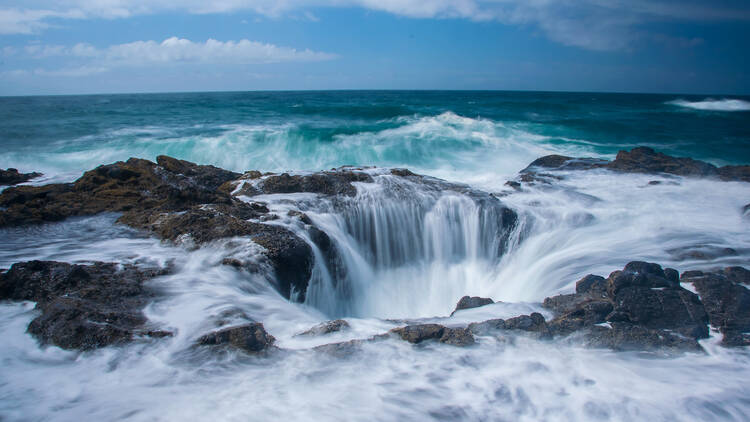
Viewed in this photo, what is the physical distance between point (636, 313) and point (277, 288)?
11.7 feet

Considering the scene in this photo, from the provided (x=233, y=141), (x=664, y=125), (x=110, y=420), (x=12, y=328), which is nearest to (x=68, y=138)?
(x=233, y=141)

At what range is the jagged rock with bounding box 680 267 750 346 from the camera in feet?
12.0

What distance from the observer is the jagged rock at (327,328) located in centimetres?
347

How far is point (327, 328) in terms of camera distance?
3555 mm

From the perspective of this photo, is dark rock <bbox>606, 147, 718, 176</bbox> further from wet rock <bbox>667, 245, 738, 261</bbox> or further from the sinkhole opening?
the sinkhole opening

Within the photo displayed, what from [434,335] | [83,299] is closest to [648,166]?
[434,335]

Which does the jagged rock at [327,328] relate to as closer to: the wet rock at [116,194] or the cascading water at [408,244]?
the cascading water at [408,244]

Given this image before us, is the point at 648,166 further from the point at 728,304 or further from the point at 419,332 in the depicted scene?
the point at 419,332

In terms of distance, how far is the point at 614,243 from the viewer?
252 inches

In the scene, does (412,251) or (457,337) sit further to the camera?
(412,251)

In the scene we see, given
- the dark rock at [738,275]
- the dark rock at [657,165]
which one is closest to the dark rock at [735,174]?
the dark rock at [657,165]

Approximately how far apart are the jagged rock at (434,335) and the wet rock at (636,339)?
1.09m

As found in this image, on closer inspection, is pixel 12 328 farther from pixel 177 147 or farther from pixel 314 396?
pixel 177 147

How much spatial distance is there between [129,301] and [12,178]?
22.4 feet
